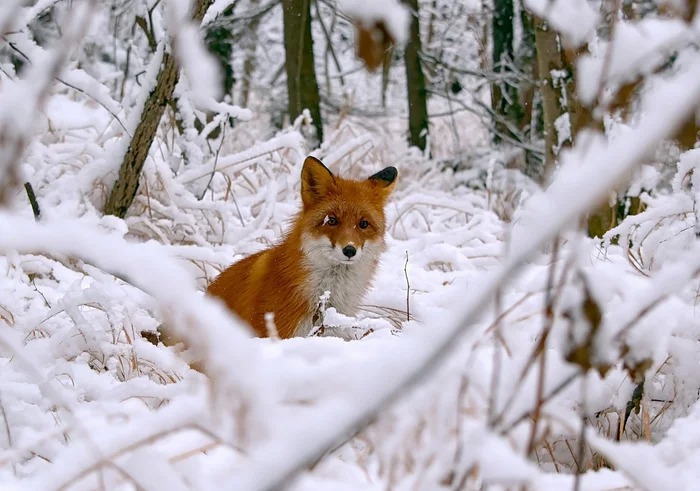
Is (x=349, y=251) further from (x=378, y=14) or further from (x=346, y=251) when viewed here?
(x=378, y=14)

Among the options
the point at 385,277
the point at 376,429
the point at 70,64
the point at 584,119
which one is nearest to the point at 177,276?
the point at 376,429

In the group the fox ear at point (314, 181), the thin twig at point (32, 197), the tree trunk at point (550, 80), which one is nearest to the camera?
the thin twig at point (32, 197)

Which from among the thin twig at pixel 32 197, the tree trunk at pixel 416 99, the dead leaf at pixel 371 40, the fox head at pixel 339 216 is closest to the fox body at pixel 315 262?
the fox head at pixel 339 216

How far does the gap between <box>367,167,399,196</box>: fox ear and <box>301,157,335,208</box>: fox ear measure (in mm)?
369

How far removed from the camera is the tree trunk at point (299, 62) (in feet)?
29.9

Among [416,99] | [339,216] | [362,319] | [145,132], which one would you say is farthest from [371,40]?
[416,99]

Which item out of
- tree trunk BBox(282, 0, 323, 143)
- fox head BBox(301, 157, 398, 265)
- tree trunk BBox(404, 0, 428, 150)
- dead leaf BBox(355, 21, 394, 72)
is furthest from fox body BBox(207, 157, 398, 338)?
tree trunk BBox(404, 0, 428, 150)

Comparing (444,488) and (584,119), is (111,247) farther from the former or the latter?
(584,119)

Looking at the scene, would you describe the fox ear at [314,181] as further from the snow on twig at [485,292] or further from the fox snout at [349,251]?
the snow on twig at [485,292]

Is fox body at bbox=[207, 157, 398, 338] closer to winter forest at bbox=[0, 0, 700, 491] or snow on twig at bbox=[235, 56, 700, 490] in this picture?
winter forest at bbox=[0, 0, 700, 491]

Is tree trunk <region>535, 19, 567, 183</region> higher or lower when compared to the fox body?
higher

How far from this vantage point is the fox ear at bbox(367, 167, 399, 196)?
4906 millimetres

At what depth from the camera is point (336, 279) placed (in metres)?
4.40

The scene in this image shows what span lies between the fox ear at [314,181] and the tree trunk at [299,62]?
4529 mm
